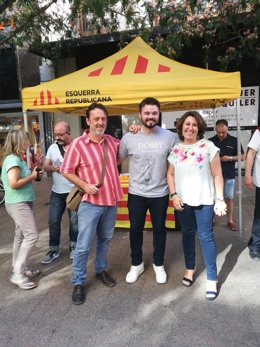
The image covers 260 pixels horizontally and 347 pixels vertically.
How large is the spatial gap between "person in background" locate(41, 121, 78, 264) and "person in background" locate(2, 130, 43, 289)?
0.57 metres

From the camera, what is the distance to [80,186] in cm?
283

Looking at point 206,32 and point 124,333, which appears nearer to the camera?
point 124,333

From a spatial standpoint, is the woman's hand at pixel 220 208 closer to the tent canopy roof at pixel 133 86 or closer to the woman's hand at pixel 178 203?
the woman's hand at pixel 178 203

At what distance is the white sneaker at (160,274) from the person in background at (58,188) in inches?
43.2

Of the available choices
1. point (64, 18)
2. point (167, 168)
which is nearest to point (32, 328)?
point (167, 168)

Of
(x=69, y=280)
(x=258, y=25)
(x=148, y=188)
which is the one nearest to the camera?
(x=148, y=188)

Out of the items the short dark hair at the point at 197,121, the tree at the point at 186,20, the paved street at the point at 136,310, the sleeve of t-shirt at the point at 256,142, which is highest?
the tree at the point at 186,20

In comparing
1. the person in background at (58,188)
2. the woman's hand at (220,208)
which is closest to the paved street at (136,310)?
the person in background at (58,188)

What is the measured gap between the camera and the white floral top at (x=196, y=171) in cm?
286

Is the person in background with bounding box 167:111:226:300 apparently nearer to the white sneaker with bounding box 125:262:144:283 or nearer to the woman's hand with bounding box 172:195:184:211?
the woman's hand with bounding box 172:195:184:211

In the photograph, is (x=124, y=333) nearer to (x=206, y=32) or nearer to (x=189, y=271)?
(x=189, y=271)

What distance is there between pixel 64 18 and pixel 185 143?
6656mm

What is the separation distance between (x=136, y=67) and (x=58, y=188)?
2.02 metres

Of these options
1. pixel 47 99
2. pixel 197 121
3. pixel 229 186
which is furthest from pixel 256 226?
pixel 47 99
